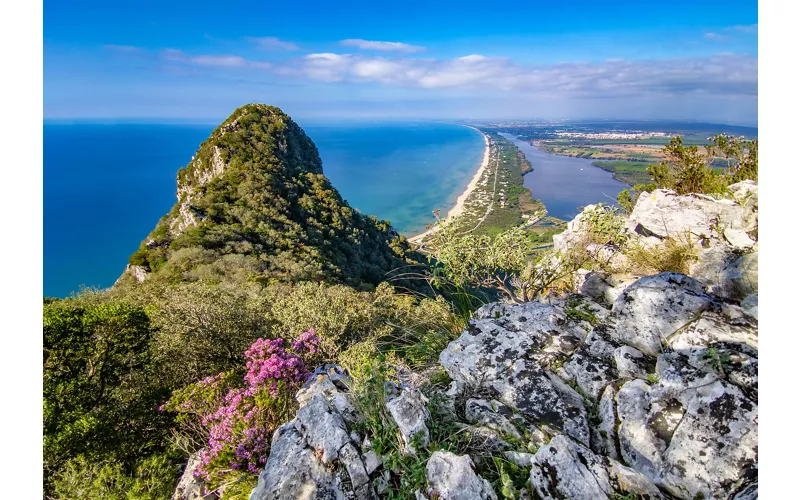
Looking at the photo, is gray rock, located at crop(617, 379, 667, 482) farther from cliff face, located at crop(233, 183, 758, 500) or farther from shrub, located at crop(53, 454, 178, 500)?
shrub, located at crop(53, 454, 178, 500)

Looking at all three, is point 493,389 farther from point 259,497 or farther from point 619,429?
point 259,497

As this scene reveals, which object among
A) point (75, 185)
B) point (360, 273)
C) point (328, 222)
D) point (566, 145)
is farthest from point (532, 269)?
point (75, 185)

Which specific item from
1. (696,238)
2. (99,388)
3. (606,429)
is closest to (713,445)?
(606,429)

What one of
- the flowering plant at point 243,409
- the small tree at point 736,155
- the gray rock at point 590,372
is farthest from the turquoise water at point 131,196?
the gray rock at point 590,372

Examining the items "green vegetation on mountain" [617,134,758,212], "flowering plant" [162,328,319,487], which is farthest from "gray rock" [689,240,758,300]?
"flowering plant" [162,328,319,487]

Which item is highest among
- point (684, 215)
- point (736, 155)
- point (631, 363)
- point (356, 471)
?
point (736, 155)

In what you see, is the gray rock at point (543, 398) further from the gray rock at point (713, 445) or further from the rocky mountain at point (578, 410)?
the gray rock at point (713, 445)

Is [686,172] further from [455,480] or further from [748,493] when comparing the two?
[455,480]
